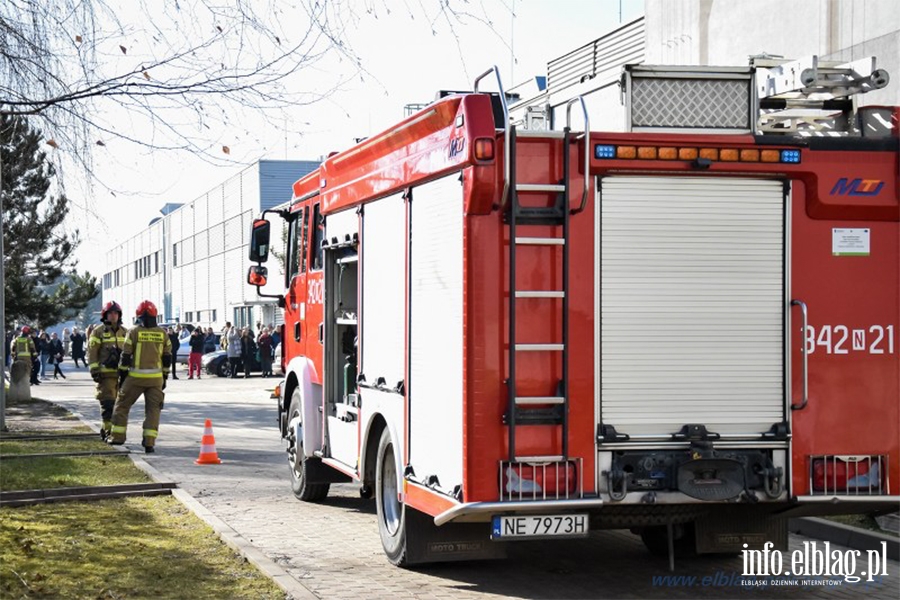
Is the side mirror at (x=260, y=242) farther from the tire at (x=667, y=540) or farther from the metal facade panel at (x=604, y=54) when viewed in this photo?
the metal facade panel at (x=604, y=54)

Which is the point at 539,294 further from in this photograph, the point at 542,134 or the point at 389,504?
the point at 389,504

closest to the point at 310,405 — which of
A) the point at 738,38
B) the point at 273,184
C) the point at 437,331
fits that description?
the point at 437,331

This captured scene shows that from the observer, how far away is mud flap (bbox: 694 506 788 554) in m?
8.45

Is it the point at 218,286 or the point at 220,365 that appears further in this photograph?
the point at 218,286

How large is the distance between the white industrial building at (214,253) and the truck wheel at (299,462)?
35.9 m

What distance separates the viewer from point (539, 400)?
7.52 metres

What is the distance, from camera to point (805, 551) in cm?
988

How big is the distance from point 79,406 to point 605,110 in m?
23.2

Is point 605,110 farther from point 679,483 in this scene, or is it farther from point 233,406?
point 233,406

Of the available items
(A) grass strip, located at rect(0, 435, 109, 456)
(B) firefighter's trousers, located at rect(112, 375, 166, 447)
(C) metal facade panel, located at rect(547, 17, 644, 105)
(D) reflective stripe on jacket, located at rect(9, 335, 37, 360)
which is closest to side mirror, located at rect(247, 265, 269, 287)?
(B) firefighter's trousers, located at rect(112, 375, 166, 447)

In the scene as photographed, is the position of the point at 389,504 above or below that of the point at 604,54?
below

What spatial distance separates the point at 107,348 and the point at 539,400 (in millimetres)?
12025

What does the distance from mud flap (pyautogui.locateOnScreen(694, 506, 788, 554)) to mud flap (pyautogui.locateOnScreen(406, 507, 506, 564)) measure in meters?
1.28

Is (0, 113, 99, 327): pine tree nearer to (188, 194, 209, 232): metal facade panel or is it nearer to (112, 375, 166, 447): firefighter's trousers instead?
(112, 375, 166, 447): firefighter's trousers
